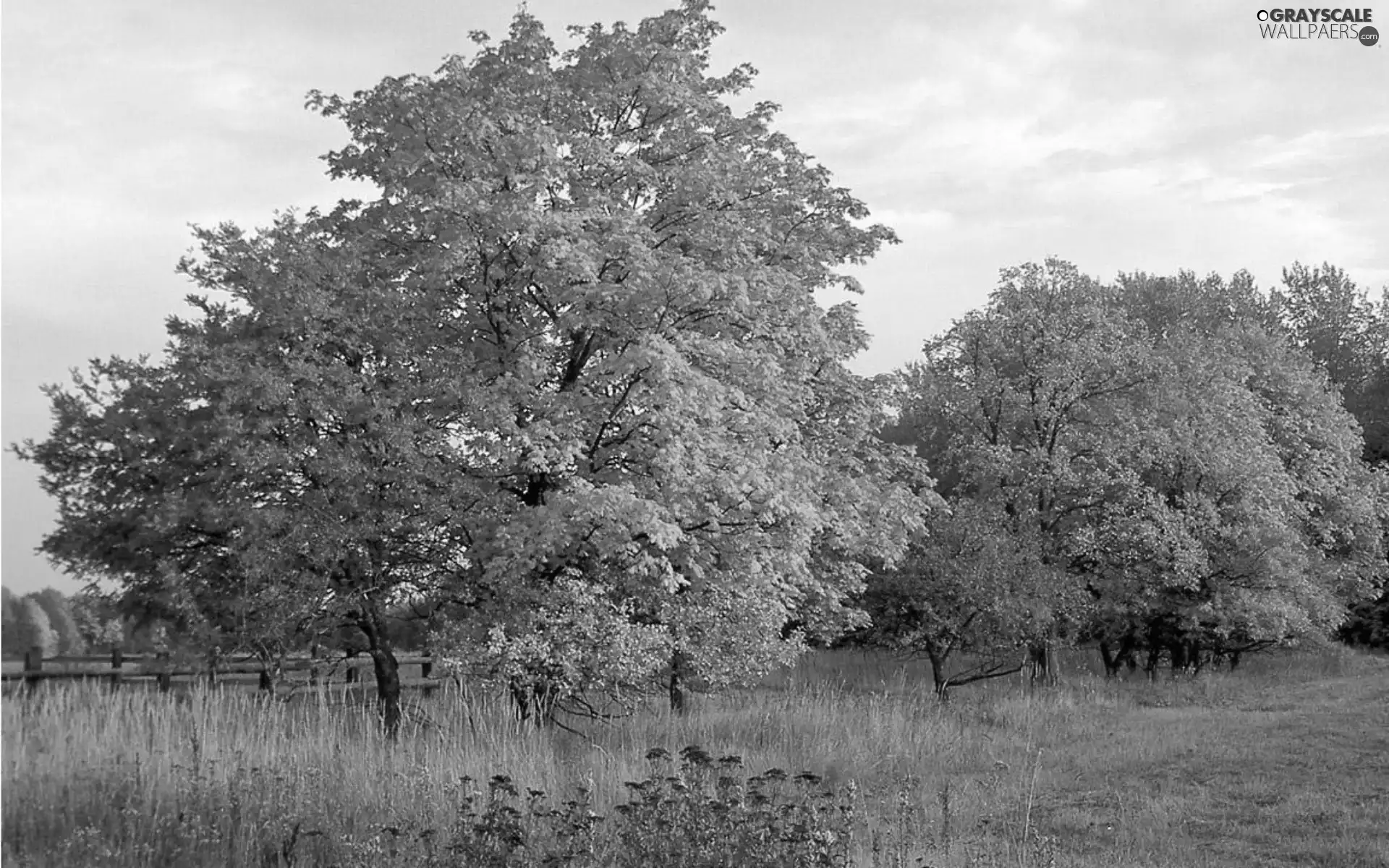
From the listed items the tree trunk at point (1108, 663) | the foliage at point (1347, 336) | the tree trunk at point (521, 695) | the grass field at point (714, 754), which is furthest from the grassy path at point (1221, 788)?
the foliage at point (1347, 336)

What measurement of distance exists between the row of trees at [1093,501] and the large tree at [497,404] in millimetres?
7047

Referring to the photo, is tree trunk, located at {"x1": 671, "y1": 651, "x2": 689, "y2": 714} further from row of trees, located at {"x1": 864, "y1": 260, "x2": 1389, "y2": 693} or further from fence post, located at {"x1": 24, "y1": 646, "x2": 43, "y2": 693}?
fence post, located at {"x1": 24, "y1": 646, "x2": 43, "y2": 693}

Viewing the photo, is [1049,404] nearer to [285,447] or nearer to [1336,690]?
[1336,690]

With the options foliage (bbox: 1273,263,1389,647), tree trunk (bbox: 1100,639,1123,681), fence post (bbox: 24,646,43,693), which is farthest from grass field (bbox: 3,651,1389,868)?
foliage (bbox: 1273,263,1389,647)

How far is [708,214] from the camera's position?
17.8 m

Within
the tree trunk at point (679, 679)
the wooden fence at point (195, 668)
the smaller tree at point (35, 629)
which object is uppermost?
the smaller tree at point (35, 629)

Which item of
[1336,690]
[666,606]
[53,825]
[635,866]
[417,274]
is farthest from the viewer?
[1336,690]

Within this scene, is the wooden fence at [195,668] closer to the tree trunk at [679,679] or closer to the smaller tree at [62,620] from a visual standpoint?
the smaller tree at [62,620]

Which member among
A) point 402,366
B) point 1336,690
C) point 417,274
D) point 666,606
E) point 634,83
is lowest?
point 1336,690

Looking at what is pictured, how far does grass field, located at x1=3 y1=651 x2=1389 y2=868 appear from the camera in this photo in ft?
26.9

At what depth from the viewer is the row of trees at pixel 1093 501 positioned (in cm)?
2470

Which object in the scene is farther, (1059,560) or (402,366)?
(1059,560)

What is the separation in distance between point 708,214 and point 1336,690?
1781 cm

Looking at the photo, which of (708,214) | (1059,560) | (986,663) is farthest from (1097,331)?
(708,214)
